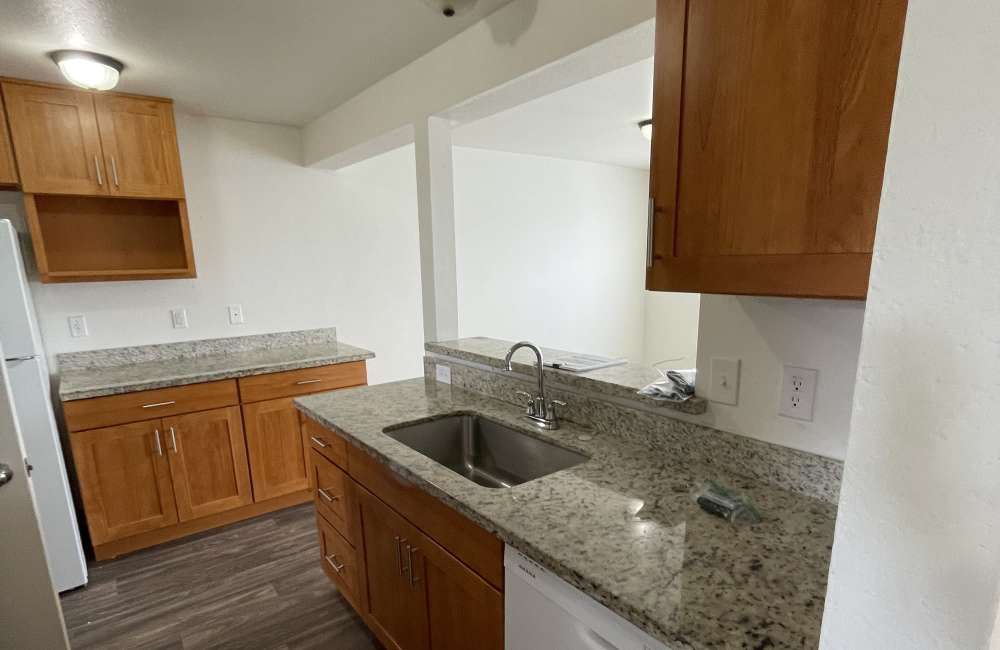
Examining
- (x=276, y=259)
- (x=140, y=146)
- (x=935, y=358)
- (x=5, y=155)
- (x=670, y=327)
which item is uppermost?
(x=140, y=146)

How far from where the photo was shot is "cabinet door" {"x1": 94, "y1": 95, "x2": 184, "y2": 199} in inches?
92.0

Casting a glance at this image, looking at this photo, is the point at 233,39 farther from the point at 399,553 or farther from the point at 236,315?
the point at 399,553

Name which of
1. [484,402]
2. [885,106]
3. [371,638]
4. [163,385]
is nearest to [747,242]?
[885,106]

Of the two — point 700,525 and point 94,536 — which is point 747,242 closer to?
point 700,525

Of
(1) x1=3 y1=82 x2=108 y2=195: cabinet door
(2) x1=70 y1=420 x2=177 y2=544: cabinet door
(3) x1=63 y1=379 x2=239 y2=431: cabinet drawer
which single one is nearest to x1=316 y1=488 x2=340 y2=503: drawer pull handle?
(3) x1=63 y1=379 x2=239 y2=431: cabinet drawer

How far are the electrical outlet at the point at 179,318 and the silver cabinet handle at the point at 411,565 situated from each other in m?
2.32

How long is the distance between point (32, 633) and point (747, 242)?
2033 mm

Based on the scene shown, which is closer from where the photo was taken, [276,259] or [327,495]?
[327,495]

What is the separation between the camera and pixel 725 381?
1.21 m

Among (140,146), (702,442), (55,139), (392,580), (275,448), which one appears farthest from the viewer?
(275,448)

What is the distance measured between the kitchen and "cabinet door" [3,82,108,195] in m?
0.01

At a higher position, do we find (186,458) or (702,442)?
(702,442)

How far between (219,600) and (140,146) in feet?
7.57

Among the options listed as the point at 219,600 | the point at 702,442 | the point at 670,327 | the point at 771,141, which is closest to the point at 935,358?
the point at 771,141
